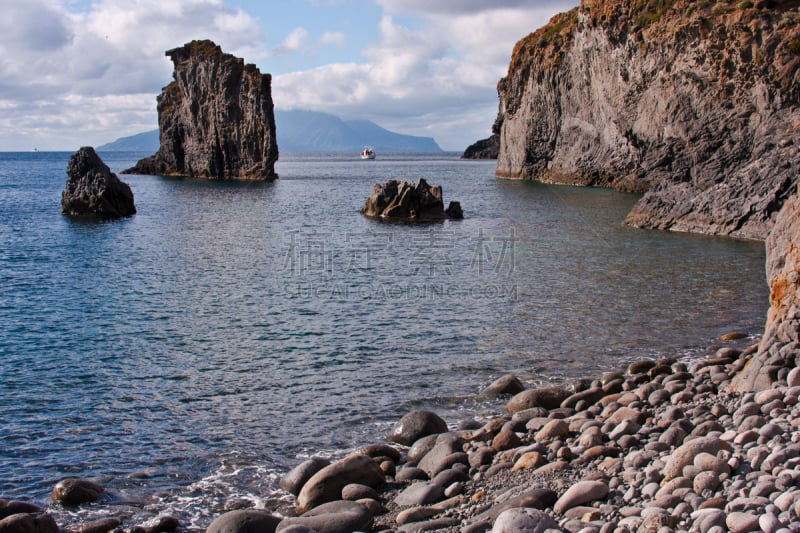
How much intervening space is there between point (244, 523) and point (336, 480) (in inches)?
73.2

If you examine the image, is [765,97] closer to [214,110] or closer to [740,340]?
[740,340]

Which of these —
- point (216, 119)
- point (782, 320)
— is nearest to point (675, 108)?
point (782, 320)

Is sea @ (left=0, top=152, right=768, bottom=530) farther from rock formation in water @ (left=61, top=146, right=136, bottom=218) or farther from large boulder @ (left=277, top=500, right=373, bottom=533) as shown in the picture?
rock formation in water @ (left=61, top=146, right=136, bottom=218)

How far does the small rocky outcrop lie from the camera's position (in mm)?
55562

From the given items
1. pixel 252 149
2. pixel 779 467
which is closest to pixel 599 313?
pixel 779 467

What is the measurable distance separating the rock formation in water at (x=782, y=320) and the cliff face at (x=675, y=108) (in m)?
26.8

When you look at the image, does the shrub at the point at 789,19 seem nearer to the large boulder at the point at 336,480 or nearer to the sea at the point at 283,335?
the sea at the point at 283,335

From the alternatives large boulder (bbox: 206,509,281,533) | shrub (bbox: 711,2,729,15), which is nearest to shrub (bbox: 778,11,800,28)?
shrub (bbox: 711,2,729,15)

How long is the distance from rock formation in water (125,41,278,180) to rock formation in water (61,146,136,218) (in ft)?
173

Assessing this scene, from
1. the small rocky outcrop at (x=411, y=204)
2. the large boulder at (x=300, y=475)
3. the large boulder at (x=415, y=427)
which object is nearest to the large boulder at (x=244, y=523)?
the large boulder at (x=300, y=475)

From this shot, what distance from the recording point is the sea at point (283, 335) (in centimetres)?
1325

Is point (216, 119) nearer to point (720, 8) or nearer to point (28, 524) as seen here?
point (720, 8)

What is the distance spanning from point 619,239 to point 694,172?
33.0ft

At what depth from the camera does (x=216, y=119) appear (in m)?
118
